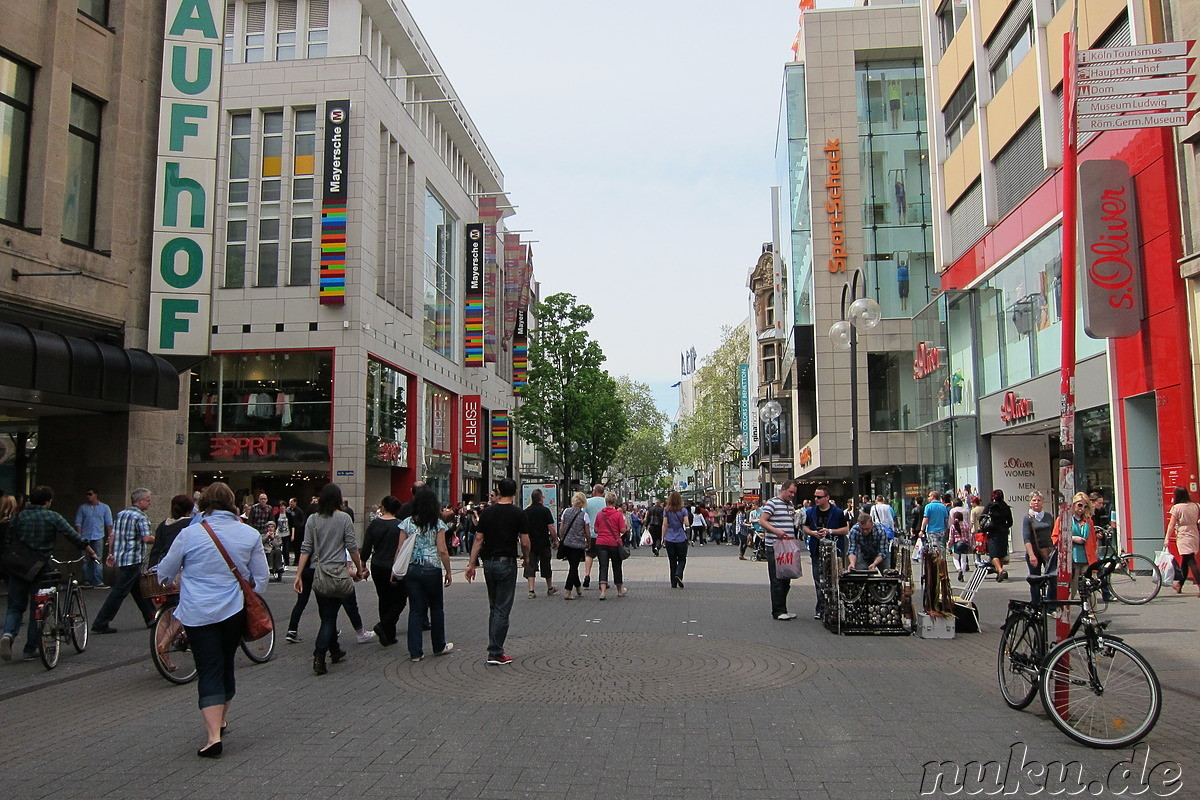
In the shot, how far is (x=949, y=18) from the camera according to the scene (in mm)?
28875

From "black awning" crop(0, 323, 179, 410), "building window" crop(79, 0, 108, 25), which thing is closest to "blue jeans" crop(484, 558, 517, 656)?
"black awning" crop(0, 323, 179, 410)

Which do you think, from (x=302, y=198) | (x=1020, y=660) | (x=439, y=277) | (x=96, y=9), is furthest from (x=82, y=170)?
(x=439, y=277)

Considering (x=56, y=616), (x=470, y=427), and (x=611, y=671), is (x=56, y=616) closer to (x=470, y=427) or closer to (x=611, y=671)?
(x=611, y=671)

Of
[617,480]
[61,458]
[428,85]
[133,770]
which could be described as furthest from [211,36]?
[617,480]

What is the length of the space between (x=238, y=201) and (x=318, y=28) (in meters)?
7.24

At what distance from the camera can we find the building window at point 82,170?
15770 mm

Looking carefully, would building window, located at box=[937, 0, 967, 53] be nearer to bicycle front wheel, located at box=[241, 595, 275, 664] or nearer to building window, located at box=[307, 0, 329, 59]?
building window, located at box=[307, 0, 329, 59]

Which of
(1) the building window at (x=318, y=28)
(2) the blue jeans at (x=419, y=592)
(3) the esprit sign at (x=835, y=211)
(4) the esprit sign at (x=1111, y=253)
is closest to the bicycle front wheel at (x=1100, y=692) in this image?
(2) the blue jeans at (x=419, y=592)

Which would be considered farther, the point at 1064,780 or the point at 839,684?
the point at 839,684

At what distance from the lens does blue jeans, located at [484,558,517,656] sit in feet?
29.6

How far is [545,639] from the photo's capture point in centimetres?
1084

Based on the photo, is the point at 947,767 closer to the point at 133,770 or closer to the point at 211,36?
the point at 133,770

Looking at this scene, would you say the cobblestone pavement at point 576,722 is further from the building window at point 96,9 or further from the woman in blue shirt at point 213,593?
the building window at point 96,9

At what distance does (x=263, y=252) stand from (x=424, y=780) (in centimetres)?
3071
